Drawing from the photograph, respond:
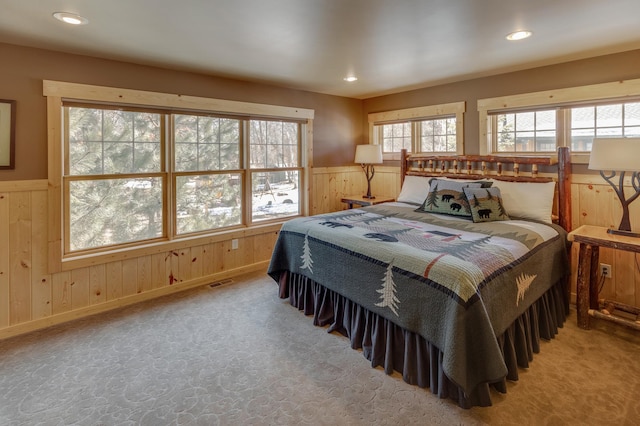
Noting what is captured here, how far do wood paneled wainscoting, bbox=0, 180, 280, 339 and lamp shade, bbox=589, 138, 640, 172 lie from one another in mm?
3626

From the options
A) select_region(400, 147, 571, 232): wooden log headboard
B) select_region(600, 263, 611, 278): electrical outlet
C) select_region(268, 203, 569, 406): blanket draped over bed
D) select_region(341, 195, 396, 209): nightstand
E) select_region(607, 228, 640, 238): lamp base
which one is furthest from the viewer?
select_region(341, 195, 396, 209): nightstand

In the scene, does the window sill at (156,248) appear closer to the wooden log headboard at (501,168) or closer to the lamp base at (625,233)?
the wooden log headboard at (501,168)

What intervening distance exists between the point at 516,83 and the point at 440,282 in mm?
2764

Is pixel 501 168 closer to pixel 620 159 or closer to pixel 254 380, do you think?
pixel 620 159

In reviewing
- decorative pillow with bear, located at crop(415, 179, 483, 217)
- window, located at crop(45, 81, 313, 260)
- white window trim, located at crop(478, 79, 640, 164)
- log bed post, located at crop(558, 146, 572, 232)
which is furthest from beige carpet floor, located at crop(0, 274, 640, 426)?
white window trim, located at crop(478, 79, 640, 164)

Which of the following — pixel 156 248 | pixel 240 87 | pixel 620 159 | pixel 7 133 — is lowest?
pixel 156 248

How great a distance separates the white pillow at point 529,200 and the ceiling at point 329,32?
119 cm

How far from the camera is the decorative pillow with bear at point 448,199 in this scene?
3.36 metres

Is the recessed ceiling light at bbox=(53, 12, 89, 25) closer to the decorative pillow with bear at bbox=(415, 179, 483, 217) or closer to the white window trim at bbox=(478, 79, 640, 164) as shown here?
the decorative pillow with bear at bbox=(415, 179, 483, 217)

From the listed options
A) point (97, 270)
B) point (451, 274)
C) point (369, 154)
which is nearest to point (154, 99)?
point (97, 270)

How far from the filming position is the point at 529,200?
127 inches

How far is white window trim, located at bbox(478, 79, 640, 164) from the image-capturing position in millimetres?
2959

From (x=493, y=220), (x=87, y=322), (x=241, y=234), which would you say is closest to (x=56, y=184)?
(x=87, y=322)

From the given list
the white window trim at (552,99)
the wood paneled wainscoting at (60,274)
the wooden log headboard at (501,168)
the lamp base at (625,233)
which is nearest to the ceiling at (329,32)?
the white window trim at (552,99)
